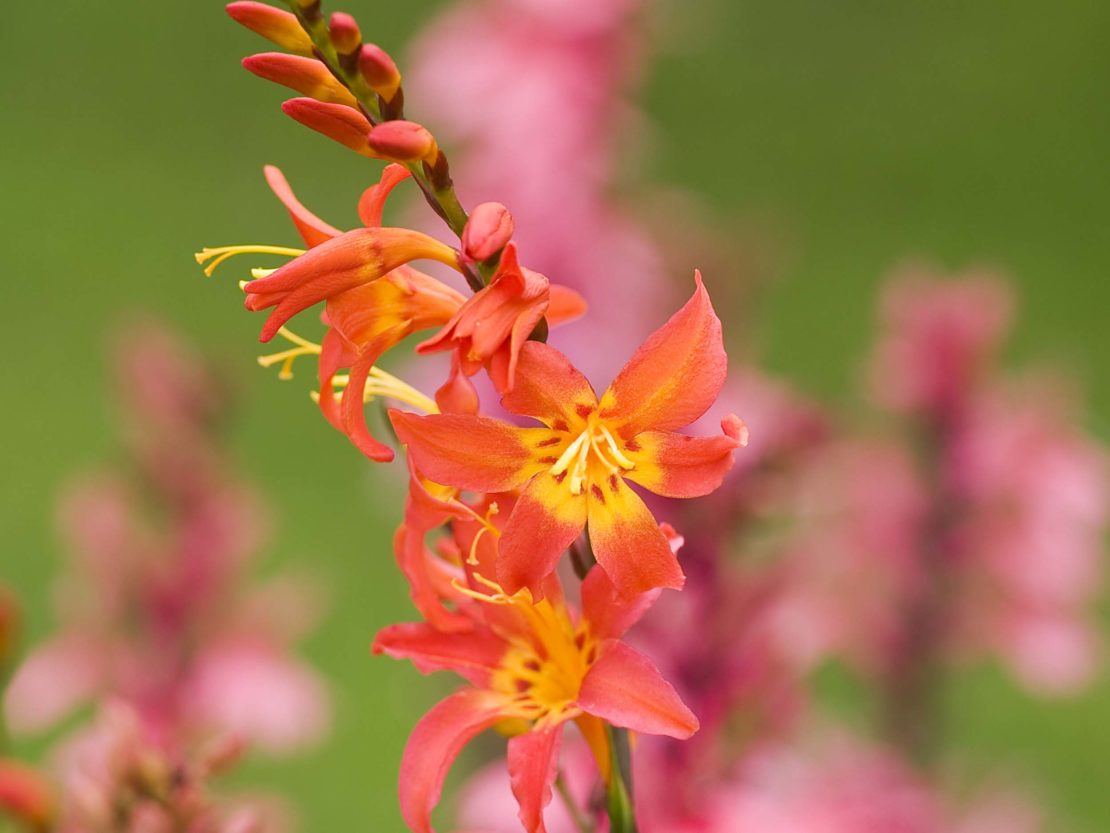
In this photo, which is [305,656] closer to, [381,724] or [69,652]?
[381,724]

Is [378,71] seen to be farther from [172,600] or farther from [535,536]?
[172,600]

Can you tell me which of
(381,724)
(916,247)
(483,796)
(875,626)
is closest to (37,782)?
(483,796)

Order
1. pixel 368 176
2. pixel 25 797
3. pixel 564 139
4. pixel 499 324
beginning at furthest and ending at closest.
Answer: pixel 368 176, pixel 564 139, pixel 25 797, pixel 499 324

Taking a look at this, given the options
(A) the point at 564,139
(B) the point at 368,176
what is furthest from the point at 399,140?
(B) the point at 368,176

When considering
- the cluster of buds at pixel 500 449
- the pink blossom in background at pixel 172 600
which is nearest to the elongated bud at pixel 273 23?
the cluster of buds at pixel 500 449

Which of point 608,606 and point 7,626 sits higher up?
point 608,606

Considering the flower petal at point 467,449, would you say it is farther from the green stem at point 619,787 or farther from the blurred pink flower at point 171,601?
the blurred pink flower at point 171,601

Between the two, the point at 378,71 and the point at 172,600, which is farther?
the point at 172,600
